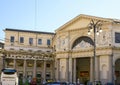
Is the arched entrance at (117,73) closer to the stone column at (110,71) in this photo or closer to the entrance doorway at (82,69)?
the stone column at (110,71)

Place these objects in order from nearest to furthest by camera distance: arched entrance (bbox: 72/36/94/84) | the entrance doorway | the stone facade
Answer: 1. the stone facade
2. arched entrance (bbox: 72/36/94/84)
3. the entrance doorway

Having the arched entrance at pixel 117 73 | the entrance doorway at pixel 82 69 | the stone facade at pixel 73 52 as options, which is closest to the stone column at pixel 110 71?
the stone facade at pixel 73 52

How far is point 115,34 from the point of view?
66375mm

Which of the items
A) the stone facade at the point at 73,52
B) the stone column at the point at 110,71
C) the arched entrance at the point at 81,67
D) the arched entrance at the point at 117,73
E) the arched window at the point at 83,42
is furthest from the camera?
the arched entrance at the point at 81,67

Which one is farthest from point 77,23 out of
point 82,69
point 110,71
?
point 110,71

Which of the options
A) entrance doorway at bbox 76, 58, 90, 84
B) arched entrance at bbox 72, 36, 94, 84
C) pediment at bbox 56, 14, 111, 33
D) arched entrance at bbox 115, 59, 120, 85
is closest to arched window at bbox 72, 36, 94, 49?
arched entrance at bbox 72, 36, 94, 84

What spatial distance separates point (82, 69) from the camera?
7912 cm

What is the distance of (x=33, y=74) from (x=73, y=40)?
16197 mm

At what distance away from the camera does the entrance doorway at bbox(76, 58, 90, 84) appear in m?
78.2

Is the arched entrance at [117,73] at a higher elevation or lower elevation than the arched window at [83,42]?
lower

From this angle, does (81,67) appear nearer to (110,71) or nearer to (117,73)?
(117,73)

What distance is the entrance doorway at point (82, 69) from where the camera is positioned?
7819cm

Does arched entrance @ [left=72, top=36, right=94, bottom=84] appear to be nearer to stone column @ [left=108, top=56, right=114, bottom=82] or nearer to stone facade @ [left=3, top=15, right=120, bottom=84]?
stone facade @ [left=3, top=15, right=120, bottom=84]

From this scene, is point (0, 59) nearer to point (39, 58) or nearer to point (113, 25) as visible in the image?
point (39, 58)
